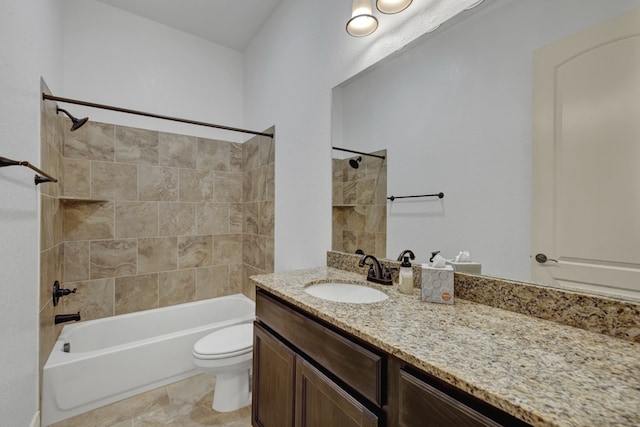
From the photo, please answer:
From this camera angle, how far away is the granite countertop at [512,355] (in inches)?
18.1

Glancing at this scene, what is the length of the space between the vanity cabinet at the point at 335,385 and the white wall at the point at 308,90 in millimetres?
665

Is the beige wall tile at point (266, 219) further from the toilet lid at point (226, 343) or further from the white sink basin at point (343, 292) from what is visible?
the white sink basin at point (343, 292)

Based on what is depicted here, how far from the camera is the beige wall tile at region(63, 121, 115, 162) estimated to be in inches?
83.4

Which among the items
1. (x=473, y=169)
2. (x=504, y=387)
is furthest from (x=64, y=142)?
(x=504, y=387)

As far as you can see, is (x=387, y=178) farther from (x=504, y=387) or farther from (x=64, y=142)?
(x=64, y=142)

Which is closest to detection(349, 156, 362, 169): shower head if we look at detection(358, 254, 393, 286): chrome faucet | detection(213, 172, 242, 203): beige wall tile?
detection(358, 254, 393, 286): chrome faucet

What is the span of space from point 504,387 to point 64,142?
2.91 m

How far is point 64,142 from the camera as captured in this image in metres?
2.09

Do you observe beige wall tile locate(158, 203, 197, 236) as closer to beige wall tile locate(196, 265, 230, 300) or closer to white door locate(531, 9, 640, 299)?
beige wall tile locate(196, 265, 230, 300)

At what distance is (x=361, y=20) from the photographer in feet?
4.47

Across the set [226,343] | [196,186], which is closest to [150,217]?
[196,186]

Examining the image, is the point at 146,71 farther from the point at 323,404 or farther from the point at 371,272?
the point at 323,404

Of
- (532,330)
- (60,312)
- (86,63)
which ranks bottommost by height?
(60,312)

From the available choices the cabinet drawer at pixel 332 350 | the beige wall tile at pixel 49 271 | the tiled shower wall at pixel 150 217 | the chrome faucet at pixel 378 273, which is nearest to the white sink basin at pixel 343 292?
the chrome faucet at pixel 378 273
